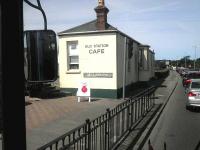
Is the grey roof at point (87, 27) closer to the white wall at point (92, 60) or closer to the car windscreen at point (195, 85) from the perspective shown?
the white wall at point (92, 60)

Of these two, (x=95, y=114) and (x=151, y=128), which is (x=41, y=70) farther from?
(x=95, y=114)

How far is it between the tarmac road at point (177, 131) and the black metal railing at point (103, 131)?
2.80 ft

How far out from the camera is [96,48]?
927 inches

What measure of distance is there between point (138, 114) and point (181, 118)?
2566mm

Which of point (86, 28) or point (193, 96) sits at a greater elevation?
point (86, 28)

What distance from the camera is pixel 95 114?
1534cm

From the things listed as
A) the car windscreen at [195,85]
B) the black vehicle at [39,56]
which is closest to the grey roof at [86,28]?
the car windscreen at [195,85]

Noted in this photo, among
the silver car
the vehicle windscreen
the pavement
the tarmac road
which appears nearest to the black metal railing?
the pavement

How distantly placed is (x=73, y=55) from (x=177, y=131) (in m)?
13.0

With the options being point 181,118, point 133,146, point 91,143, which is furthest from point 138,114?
point 91,143

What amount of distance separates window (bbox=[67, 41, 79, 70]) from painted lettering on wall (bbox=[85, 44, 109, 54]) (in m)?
0.96

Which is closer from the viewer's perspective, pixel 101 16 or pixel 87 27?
pixel 101 16

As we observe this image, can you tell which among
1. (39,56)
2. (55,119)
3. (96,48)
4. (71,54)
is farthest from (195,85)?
(39,56)

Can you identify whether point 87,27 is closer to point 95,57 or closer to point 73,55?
point 73,55
